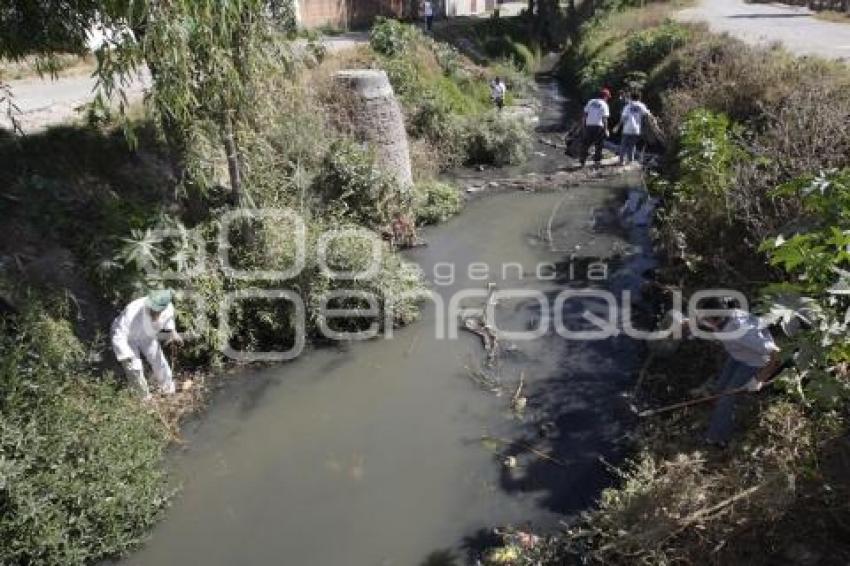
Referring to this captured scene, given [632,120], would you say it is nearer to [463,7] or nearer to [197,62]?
[197,62]

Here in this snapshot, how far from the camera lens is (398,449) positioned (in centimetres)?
667

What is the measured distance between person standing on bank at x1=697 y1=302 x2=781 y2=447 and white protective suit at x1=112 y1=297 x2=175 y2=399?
18.1 ft

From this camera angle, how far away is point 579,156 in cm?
1473

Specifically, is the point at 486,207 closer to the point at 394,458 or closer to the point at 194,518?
the point at 394,458

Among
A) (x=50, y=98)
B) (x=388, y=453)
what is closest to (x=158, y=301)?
(x=388, y=453)

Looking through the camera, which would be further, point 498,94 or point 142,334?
point 498,94

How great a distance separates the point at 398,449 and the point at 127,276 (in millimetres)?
3618

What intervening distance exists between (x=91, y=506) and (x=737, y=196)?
7.74 m

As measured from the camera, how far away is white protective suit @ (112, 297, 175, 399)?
21.8ft

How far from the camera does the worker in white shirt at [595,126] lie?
1365 centimetres

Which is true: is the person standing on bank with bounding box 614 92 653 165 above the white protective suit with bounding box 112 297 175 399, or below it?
above

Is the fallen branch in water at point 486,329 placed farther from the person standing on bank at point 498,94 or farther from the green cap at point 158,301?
the person standing on bank at point 498,94

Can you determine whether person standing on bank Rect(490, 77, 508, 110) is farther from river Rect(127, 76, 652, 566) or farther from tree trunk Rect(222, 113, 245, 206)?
tree trunk Rect(222, 113, 245, 206)

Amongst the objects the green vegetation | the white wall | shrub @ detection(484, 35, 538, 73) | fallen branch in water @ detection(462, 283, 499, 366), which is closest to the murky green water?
fallen branch in water @ detection(462, 283, 499, 366)
